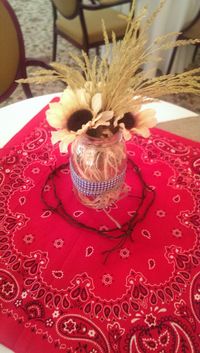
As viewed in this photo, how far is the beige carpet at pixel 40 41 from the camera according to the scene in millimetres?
2527

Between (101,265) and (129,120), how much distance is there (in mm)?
342

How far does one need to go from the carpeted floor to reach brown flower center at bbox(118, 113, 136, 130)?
6.00ft

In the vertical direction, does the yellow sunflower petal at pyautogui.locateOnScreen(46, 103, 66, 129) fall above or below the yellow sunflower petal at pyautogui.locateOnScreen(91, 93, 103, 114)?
below

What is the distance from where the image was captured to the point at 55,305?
0.68 metres

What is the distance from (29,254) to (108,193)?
25cm

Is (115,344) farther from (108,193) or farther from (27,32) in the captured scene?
(27,32)

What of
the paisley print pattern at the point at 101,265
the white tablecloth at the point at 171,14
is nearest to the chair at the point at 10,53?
the paisley print pattern at the point at 101,265

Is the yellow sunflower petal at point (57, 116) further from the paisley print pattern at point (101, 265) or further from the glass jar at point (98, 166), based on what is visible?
the paisley print pattern at point (101, 265)

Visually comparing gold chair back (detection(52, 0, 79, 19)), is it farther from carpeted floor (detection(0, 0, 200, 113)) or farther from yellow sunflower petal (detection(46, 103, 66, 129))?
yellow sunflower petal (detection(46, 103, 66, 129))

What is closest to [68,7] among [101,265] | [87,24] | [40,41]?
[87,24]

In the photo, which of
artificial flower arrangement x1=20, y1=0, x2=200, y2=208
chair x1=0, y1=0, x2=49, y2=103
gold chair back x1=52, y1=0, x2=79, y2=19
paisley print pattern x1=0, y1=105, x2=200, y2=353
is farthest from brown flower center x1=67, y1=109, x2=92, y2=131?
gold chair back x1=52, y1=0, x2=79, y2=19

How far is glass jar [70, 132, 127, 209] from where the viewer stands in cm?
76

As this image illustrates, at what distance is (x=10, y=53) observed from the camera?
1.44 meters

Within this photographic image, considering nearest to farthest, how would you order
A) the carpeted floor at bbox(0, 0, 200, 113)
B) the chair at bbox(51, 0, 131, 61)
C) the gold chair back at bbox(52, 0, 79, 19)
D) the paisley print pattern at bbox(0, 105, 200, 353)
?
the paisley print pattern at bbox(0, 105, 200, 353), the gold chair back at bbox(52, 0, 79, 19), the chair at bbox(51, 0, 131, 61), the carpeted floor at bbox(0, 0, 200, 113)
